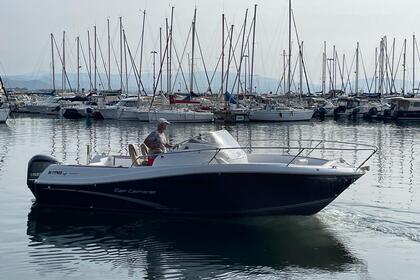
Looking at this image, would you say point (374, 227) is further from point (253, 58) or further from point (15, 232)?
point (253, 58)

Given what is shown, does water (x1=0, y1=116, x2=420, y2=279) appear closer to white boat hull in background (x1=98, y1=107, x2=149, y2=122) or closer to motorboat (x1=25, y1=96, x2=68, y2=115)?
white boat hull in background (x1=98, y1=107, x2=149, y2=122)

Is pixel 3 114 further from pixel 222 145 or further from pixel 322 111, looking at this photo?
pixel 222 145

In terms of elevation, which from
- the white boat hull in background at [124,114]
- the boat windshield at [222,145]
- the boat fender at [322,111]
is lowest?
the boat fender at [322,111]

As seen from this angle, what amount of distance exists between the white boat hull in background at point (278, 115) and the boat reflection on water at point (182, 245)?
49751mm

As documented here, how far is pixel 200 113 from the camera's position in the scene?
204ft

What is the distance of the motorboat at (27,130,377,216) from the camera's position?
49.0 feet

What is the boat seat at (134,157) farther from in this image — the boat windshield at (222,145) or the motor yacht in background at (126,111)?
the motor yacht in background at (126,111)

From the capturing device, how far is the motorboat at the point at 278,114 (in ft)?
216

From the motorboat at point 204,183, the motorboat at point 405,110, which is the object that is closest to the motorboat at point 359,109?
the motorboat at point 405,110

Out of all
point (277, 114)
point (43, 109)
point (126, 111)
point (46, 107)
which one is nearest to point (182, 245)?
point (126, 111)

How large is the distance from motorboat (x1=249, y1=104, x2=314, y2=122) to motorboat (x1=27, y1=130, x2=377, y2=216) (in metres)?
49.0

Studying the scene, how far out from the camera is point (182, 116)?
202 feet

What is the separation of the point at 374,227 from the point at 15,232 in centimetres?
795

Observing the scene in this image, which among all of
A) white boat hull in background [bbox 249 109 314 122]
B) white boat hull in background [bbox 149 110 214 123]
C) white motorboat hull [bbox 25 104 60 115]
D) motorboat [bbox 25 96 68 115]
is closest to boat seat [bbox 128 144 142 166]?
white boat hull in background [bbox 149 110 214 123]
